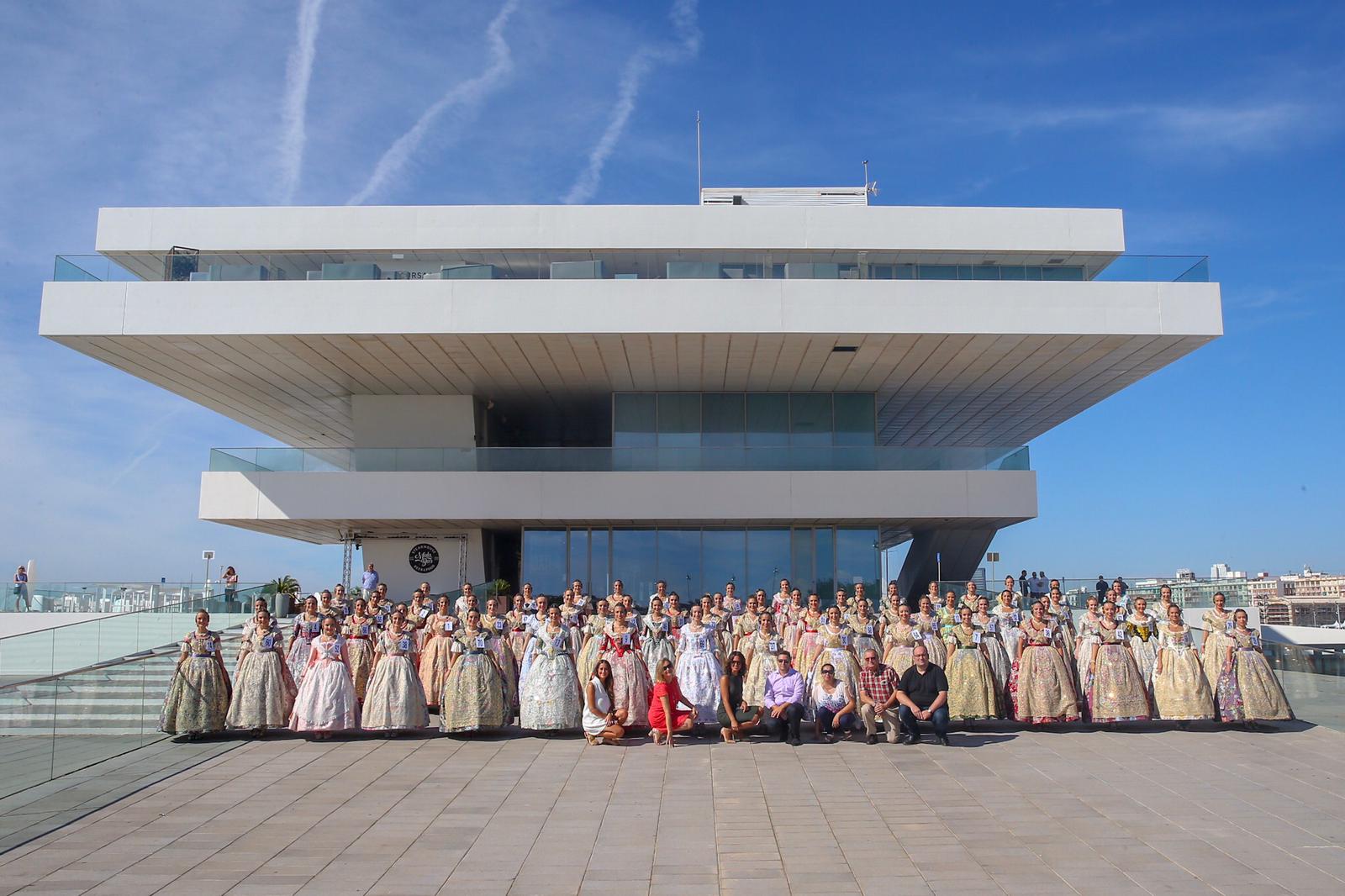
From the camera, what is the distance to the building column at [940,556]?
2720cm

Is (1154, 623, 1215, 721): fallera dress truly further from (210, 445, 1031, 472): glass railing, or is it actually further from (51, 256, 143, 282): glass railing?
(51, 256, 143, 282): glass railing

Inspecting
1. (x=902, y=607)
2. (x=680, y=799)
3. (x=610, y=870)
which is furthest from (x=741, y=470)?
(x=610, y=870)

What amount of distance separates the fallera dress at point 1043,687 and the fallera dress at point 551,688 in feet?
17.2

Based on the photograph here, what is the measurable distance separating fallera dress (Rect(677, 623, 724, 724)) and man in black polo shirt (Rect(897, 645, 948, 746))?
86.0 inches

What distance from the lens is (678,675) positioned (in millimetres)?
12617

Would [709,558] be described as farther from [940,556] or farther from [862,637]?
[862,637]

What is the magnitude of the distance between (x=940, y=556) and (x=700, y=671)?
17.1 metres

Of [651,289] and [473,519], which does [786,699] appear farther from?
[473,519]

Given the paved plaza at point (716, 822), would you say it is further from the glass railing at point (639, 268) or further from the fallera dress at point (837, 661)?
the glass railing at point (639, 268)

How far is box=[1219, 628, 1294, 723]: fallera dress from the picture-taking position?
477 inches

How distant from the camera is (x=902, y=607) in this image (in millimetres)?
12734

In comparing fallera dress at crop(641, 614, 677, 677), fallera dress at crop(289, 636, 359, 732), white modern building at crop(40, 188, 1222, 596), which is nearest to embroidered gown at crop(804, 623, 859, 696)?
fallera dress at crop(641, 614, 677, 677)

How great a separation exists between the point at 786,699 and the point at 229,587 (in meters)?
15.8

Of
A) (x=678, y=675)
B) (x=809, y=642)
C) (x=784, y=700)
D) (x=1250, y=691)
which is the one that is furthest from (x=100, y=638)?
(x=1250, y=691)
